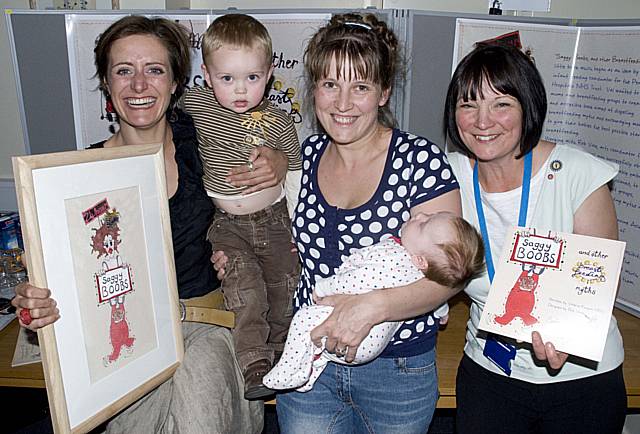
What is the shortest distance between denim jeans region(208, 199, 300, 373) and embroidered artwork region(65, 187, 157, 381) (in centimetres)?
35

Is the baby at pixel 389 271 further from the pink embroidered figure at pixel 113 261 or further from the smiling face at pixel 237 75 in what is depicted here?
the smiling face at pixel 237 75

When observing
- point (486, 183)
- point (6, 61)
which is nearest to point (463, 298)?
point (486, 183)

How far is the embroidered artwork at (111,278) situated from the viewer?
1.37 meters

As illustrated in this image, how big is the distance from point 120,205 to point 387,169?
0.69 meters

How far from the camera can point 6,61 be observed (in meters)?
3.11

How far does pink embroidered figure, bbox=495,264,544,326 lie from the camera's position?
4.93ft

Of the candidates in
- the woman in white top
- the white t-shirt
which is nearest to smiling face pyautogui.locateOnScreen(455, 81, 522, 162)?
the woman in white top

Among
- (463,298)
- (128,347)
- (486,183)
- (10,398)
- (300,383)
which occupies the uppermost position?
(486,183)

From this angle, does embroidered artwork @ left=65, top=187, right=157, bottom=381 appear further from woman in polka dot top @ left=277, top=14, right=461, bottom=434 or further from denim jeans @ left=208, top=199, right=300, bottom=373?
woman in polka dot top @ left=277, top=14, right=461, bottom=434

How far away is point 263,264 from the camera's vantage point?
1901 millimetres

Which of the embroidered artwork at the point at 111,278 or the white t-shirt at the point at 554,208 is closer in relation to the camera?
the embroidered artwork at the point at 111,278

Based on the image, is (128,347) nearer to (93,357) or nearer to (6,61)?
(93,357)

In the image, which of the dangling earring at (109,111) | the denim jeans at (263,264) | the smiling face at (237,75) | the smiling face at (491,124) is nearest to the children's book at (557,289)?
the smiling face at (491,124)

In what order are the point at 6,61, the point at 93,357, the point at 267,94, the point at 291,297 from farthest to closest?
1. the point at 6,61
2. the point at 267,94
3. the point at 291,297
4. the point at 93,357
